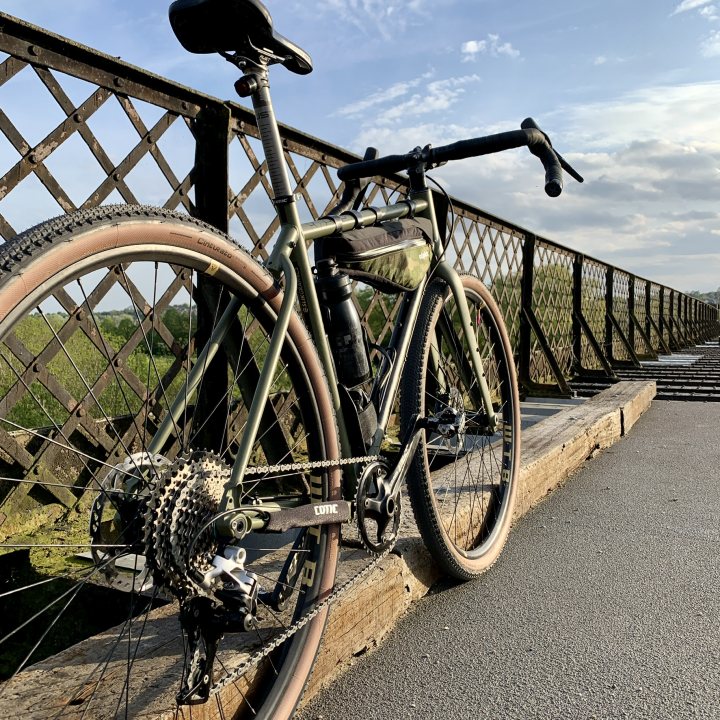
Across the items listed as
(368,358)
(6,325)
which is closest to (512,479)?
(368,358)

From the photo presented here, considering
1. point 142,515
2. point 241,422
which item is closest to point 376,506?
point 142,515

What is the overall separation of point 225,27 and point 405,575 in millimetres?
1456

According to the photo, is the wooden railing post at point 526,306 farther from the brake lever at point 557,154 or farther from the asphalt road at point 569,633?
the brake lever at point 557,154

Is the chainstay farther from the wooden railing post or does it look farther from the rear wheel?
the wooden railing post

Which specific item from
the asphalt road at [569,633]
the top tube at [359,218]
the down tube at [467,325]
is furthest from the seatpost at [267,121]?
the asphalt road at [569,633]

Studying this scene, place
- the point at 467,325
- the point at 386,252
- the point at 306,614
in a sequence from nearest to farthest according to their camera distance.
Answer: the point at 306,614
the point at 386,252
the point at 467,325

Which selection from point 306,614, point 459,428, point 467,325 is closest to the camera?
point 306,614

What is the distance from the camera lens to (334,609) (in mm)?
1605

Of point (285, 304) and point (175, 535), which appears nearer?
point (175, 535)

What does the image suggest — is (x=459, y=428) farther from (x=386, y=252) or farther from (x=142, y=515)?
(x=142, y=515)

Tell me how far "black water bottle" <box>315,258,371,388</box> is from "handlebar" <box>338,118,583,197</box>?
499 mm

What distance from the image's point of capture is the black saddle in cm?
129

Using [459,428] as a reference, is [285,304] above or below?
above

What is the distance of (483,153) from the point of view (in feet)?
6.63
